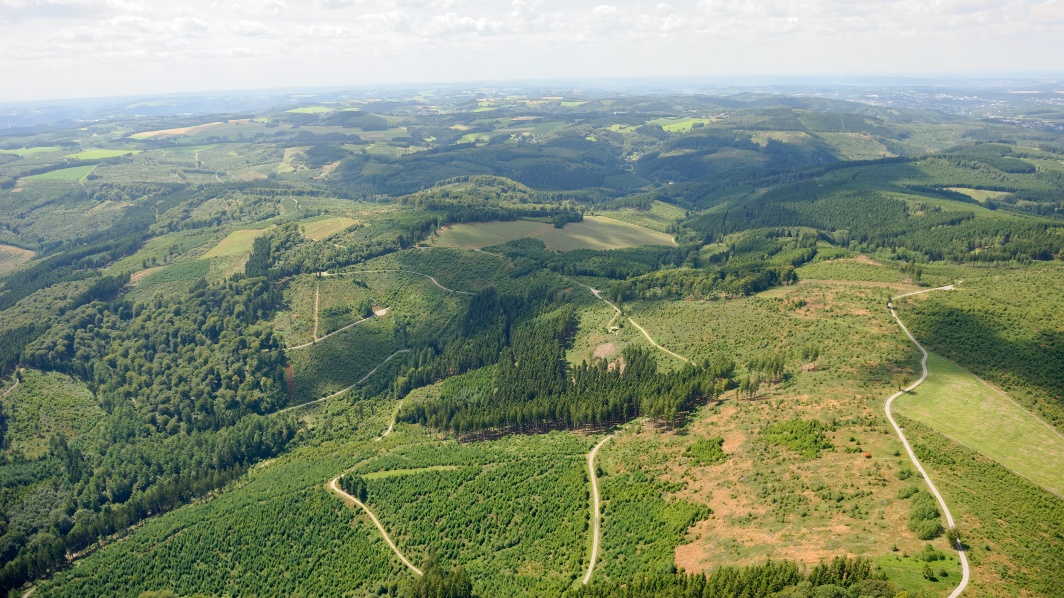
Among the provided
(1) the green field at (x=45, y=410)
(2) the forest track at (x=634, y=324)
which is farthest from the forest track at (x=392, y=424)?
(1) the green field at (x=45, y=410)

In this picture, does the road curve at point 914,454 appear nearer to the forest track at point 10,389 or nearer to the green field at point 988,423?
the green field at point 988,423

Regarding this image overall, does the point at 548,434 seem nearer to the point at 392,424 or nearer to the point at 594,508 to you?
the point at 594,508

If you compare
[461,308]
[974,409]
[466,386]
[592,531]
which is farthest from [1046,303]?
[461,308]

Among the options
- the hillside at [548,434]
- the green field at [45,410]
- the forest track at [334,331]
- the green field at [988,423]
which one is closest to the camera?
the hillside at [548,434]

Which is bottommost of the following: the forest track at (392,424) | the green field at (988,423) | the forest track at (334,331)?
the forest track at (392,424)

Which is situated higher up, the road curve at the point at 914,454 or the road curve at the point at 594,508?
the road curve at the point at 914,454

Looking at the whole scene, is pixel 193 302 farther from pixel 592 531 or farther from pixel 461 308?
pixel 592 531

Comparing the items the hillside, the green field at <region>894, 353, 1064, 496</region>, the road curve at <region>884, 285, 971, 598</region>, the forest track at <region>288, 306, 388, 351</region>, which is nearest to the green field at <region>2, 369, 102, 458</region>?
the hillside

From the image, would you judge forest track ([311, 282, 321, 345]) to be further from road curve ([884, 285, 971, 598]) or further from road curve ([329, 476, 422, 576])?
road curve ([884, 285, 971, 598])
